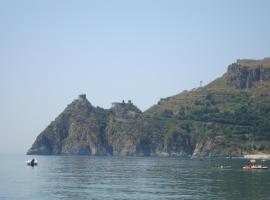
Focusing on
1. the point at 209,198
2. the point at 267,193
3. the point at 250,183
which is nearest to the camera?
the point at 209,198

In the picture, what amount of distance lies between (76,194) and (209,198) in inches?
1033

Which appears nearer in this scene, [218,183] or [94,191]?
[94,191]

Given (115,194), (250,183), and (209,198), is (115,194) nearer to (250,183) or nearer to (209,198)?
(209,198)

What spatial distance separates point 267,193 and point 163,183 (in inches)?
1344

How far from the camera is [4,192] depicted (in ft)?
366

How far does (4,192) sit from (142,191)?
27907 mm

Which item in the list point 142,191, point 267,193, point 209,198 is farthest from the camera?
point 142,191

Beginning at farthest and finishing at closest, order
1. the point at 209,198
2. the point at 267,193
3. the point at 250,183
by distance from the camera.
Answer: the point at 250,183, the point at 267,193, the point at 209,198

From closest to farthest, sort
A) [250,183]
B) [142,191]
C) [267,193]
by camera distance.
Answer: [267,193] < [142,191] < [250,183]

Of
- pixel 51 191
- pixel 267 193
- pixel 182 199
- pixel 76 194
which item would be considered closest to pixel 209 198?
pixel 182 199

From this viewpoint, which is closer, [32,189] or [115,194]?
[115,194]

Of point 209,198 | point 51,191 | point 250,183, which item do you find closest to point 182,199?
point 209,198

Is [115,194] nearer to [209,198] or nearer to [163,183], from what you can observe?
[209,198]

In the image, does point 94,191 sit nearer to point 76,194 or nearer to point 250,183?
point 76,194
